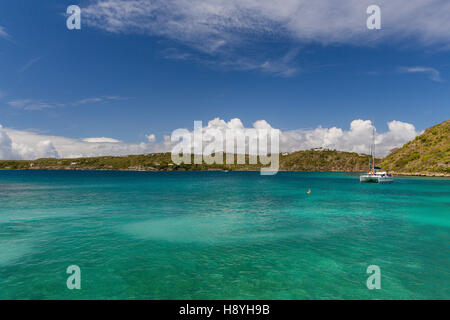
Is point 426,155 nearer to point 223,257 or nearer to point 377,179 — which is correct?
point 377,179

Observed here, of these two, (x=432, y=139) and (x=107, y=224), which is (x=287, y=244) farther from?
(x=432, y=139)

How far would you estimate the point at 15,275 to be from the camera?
587 inches

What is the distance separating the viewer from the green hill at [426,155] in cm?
14812

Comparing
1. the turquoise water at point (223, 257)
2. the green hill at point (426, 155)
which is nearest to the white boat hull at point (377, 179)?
the green hill at point (426, 155)

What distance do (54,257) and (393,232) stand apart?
30418mm

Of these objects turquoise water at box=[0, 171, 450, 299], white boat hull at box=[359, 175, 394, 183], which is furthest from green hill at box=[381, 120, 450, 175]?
turquoise water at box=[0, 171, 450, 299]

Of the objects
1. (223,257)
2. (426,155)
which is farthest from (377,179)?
(223,257)

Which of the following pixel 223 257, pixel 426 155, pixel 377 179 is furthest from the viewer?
pixel 426 155

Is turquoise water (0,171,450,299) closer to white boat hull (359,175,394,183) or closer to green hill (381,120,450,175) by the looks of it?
white boat hull (359,175,394,183)

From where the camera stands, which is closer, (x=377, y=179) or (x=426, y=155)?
(x=377, y=179)

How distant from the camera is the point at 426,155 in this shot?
6339 inches
